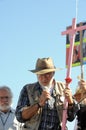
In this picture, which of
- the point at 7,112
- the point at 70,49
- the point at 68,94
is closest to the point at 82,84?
the point at 68,94

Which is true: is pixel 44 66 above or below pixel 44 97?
above

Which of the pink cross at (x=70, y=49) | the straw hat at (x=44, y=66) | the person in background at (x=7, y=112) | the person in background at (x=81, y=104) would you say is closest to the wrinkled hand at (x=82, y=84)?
the person in background at (x=81, y=104)

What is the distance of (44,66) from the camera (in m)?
5.98

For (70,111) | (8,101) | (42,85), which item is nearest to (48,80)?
(42,85)

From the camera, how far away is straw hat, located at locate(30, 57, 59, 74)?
5781 mm

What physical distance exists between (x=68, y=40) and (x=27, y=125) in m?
1.41

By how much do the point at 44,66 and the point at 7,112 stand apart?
1.53 metres

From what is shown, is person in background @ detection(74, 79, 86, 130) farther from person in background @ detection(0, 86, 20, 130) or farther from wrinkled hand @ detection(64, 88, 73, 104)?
person in background @ detection(0, 86, 20, 130)

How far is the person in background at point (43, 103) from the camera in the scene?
561cm

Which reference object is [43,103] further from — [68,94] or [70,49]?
[70,49]

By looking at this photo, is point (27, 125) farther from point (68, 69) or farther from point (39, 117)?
point (68, 69)

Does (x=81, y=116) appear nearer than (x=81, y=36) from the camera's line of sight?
Yes

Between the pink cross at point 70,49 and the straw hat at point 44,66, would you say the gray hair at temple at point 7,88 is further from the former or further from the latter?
the pink cross at point 70,49

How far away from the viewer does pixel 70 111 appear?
5668mm
